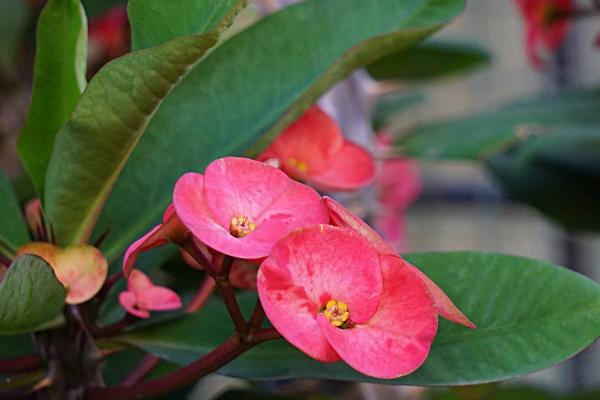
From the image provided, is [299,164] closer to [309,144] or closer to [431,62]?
[309,144]

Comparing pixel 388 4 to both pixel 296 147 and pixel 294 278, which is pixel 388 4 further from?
pixel 294 278

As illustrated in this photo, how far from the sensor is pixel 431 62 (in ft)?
4.04

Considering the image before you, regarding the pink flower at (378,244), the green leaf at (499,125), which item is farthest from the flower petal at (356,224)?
the green leaf at (499,125)

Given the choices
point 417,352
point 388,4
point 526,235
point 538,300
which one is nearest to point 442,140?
point 388,4

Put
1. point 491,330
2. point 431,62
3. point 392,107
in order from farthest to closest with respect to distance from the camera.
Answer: point 392,107 < point 431,62 < point 491,330

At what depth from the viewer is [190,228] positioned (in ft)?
1.40

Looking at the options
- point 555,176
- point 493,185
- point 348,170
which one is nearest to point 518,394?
point 555,176

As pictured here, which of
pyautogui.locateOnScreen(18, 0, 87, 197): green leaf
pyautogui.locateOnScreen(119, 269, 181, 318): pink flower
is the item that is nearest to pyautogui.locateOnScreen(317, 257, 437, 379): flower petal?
pyautogui.locateOnScreen(119, 269, 181, 318): pink flower

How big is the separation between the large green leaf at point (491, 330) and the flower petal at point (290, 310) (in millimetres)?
94

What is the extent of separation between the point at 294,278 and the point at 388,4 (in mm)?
337

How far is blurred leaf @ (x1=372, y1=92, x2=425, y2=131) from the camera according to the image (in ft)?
4.66

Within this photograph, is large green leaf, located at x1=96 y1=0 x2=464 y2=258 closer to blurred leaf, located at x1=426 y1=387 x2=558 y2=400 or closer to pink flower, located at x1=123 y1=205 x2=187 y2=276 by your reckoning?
pink flower, located at x1=123 y1=205 x2=187 y2=276

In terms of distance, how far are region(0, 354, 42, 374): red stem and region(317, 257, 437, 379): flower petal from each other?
0.24 meters

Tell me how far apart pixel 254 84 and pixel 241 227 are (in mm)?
235
